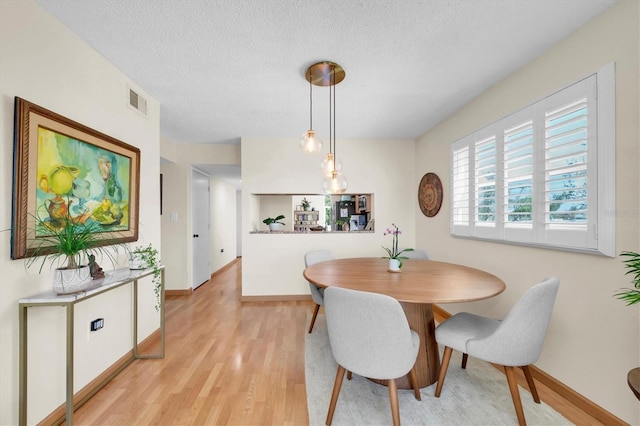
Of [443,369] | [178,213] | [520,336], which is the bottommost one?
[443,369]

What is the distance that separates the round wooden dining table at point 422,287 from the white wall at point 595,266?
0.40 metres

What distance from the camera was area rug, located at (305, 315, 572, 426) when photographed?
1492 mm

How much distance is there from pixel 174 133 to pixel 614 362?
4685 millimetres

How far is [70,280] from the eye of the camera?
1383 mm

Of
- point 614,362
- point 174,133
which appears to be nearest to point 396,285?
point 614,362

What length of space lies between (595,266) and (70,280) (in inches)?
120

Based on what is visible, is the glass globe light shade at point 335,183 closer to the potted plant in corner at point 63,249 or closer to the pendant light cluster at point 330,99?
the pendant light cluster at point 330,99

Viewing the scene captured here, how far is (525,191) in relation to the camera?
193 cm

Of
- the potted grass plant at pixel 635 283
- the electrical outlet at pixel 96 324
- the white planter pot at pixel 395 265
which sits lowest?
the electrical outlet at pixel 96 324

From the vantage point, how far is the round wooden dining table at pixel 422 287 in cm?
145

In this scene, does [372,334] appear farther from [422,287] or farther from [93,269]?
[93,269]

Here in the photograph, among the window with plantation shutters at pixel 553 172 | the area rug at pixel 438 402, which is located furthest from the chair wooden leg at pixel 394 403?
Result: the window with plantation shutters at pixel 553 172

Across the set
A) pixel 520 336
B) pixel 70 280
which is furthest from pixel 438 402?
pixel 70 280

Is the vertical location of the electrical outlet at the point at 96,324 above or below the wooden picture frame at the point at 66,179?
below
